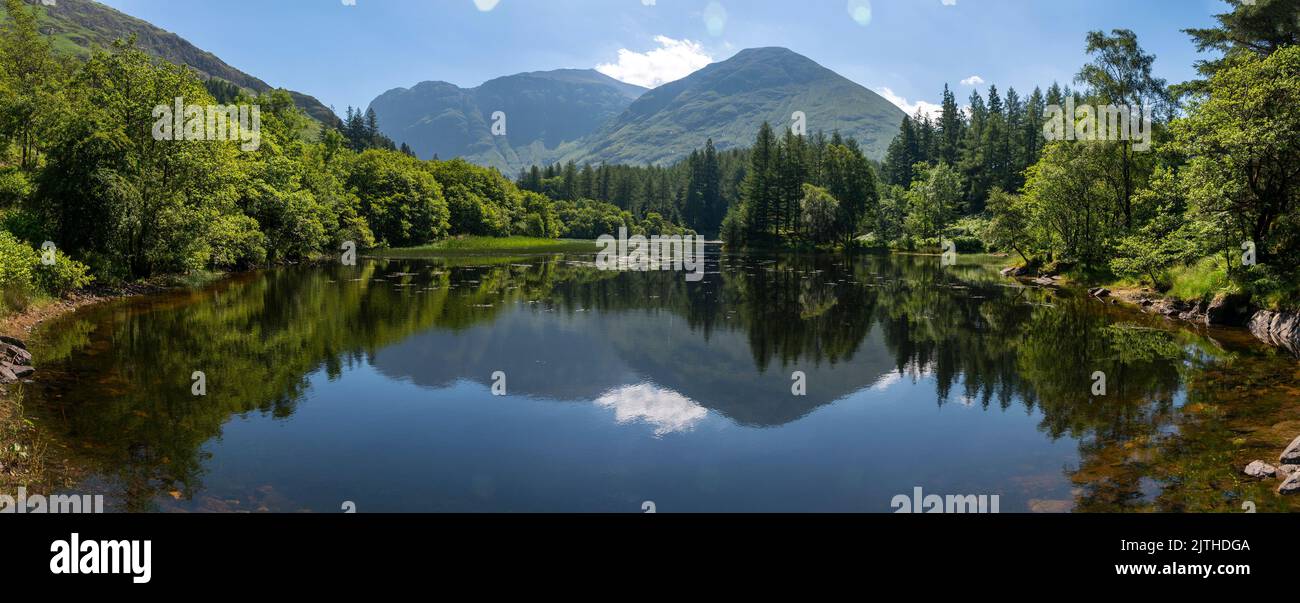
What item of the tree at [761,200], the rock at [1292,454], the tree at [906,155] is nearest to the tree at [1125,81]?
the rock at [1292,454]

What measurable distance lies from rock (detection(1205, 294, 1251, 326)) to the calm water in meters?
2.22

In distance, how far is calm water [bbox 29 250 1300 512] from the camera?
1106 centimetres

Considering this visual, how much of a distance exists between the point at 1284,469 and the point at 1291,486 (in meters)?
1.14

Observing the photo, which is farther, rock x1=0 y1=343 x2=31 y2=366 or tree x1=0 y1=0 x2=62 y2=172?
tree x1=0 y1=0 x2=62 y2=172

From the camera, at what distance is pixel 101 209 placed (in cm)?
3331

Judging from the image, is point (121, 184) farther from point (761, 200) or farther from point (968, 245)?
point (968, 245)

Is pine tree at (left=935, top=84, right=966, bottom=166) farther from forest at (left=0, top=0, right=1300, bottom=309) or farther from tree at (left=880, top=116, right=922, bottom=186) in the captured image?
forest at (left=0, top=0, right=1300, bottom=309)

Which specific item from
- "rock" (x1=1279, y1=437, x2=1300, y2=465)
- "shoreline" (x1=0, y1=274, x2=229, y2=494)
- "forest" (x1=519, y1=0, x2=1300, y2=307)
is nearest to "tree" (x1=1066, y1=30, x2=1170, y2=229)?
"forest" (x1=519, y1=0, x2=1300, y2=307)

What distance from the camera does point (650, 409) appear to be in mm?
16562

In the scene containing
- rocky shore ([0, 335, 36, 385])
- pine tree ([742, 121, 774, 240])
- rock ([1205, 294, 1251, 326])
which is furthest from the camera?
pine tree ([742, 121, 774, 240])

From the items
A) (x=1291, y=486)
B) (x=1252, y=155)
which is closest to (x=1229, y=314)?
(x=1252, y=155)

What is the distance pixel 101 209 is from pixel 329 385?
25.4 metres

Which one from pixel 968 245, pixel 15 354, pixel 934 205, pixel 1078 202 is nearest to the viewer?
pixel 15 354
